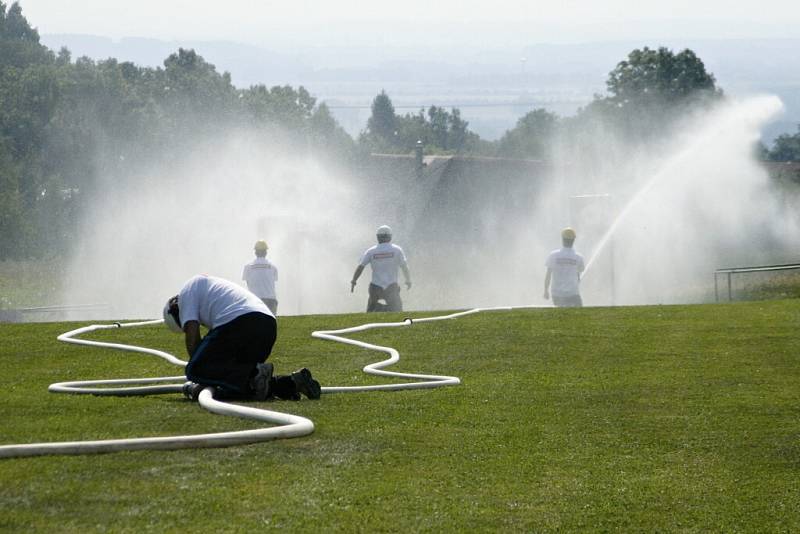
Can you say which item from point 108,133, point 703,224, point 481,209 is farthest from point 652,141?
point 108,133

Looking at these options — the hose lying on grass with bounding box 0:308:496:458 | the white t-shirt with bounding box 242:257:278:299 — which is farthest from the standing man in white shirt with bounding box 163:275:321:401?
the white t-shirt with bounding box 242:257:278:299

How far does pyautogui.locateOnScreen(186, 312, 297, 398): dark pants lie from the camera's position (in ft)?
35.6

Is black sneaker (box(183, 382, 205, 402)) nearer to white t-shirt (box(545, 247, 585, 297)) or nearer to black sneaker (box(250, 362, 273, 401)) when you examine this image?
black sneaker (box(250, 362, 273, 401))

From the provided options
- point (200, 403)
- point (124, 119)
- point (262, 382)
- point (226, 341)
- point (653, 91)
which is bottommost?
point (200, 403)

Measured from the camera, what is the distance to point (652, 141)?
7956 cm

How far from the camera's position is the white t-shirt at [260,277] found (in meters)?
20.4

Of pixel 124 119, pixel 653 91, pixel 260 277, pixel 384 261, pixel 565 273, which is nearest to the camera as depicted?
pixel 260 277

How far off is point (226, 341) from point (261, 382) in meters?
0.43

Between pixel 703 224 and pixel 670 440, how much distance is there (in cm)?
4580

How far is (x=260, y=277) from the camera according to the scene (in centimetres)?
2050

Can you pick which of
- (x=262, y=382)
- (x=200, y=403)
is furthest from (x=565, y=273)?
(x=200, y=403)

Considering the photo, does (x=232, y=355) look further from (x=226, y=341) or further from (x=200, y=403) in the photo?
(x=200, y=403)

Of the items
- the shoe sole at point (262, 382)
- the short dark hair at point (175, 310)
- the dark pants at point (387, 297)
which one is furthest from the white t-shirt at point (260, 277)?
the shoe sole at point (262, 382)

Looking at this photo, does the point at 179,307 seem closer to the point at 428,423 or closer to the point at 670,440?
the point at 428,423
